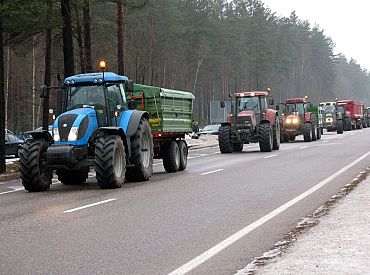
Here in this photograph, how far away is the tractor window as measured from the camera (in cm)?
3228

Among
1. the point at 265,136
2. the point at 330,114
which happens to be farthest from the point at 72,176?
the point at 330,114

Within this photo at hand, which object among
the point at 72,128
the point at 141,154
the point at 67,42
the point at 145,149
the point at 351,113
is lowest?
the point at 141,154

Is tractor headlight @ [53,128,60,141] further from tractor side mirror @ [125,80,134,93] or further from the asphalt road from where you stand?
tractor side mirror @ [125,80,134,93]

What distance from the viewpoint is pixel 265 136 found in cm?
3058

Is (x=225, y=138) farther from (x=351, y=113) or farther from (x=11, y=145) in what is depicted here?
(x=351, y=113)

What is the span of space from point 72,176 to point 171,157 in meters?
3.90

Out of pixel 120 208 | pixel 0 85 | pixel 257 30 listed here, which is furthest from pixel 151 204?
pixel 257 30

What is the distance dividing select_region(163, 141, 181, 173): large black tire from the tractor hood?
204 inches

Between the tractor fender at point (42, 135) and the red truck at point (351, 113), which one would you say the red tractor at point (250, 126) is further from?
the red truck at point (351, 113)

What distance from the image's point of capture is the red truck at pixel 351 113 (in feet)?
213

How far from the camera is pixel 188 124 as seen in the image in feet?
73.6

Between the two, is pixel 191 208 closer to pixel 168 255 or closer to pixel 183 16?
pixel 168 255

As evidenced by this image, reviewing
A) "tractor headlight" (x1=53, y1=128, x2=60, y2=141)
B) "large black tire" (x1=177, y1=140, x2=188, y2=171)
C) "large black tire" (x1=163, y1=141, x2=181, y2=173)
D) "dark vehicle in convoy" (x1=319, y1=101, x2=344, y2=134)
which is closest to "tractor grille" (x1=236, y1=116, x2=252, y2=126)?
"large black tire" (x1=177, y1=140, x2=188, y2=171)

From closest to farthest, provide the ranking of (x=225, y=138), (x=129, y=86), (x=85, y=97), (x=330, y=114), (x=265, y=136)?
1. (x=85, y=97)
2. (x=129, y=86)
3. (x=265, y=136)
4. (x=225, y=138)
5. (x=330, y=114)
